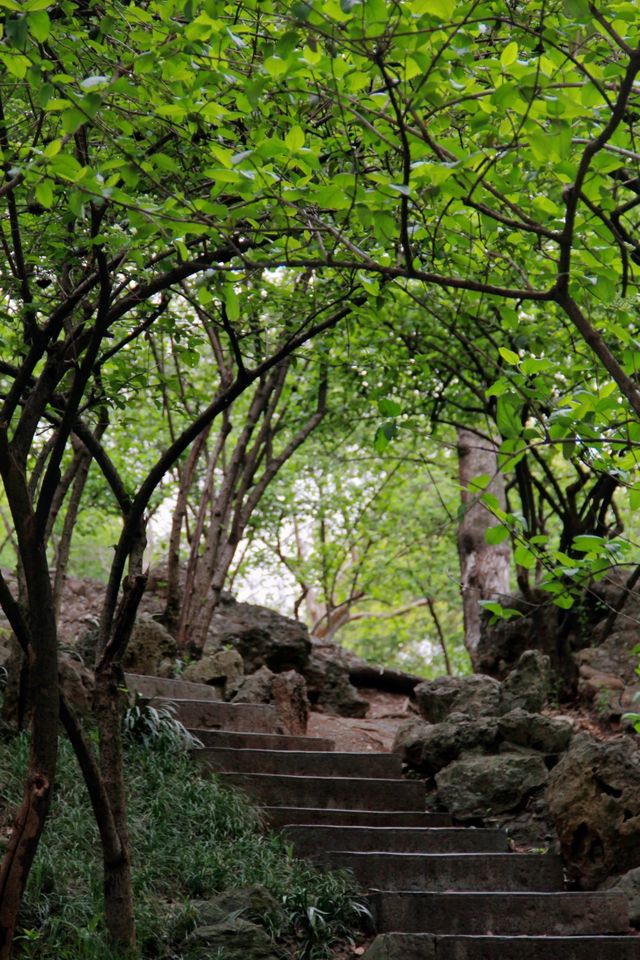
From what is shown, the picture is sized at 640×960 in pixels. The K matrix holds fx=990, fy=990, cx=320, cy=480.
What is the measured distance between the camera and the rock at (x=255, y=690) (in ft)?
29.8

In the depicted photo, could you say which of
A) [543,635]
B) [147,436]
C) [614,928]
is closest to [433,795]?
[614,928]

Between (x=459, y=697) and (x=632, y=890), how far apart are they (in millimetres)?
3151

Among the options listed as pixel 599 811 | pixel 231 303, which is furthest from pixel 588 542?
pixel 599 811

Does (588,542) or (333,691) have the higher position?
(588,542)

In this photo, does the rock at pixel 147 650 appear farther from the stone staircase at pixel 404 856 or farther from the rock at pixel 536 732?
the rock at pixel 536 732

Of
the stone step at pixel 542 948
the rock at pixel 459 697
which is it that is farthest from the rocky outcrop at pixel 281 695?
the stone step at pixel 542 948

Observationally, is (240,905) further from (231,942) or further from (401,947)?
(401,947)

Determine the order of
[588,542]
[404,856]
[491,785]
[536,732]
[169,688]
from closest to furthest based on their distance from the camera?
[588,542] < [404,856] < [491,785] < [536,732] < [169,688]

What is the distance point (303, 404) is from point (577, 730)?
5109 millimetres

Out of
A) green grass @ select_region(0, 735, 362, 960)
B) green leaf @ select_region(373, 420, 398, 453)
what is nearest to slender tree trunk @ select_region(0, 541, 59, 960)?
green grass @ select_region(0, 735, 362, 960)

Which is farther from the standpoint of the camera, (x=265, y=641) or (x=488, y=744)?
(x=265, y=641)

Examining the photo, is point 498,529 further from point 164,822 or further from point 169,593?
point 169,593

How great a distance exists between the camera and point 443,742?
8.26 m

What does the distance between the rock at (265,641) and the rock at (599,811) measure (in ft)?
16.5
